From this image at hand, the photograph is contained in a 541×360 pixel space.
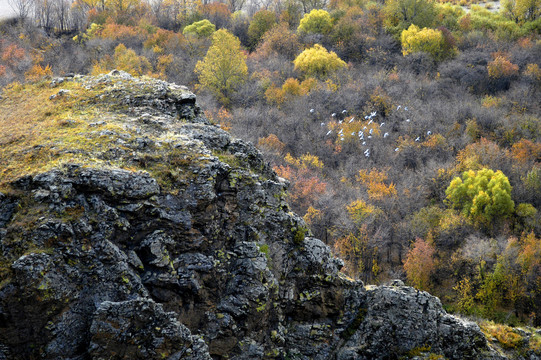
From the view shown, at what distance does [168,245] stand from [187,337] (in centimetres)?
223

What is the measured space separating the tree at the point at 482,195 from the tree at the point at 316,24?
4720cm

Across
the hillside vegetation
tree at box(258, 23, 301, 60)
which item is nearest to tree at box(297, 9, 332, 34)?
the hillside vegetation

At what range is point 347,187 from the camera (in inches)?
1893

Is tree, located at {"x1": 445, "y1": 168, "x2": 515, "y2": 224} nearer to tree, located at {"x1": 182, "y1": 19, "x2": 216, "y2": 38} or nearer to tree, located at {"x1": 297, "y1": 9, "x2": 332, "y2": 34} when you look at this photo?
tree, located at {"x1": 297, "y1": 9, "x2": 332, "y2": 34}

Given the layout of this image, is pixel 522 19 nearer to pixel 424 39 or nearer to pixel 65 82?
pixel 424 39

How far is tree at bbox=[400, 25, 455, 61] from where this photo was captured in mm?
74562

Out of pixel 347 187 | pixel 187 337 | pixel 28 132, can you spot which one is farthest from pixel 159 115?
pixel 347 187

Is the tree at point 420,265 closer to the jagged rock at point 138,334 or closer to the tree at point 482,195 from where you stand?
the tree at point 482,195

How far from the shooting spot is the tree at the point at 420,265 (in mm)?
38719

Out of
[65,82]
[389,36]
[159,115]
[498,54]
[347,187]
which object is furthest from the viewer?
[389,36]

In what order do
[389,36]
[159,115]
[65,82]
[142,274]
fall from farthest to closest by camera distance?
[389,36] < [65,82] < [159,115] < [142,274]

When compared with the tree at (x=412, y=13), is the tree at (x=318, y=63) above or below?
below

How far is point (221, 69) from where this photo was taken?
211ft

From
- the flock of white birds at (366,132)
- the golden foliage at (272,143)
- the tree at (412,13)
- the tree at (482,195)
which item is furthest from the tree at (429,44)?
the tree at (482,195)
